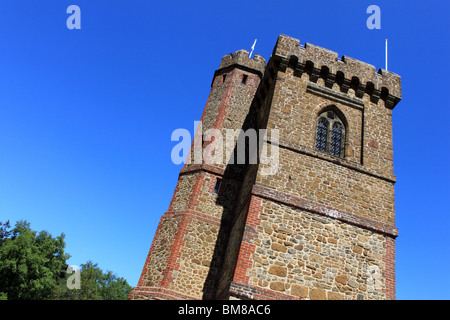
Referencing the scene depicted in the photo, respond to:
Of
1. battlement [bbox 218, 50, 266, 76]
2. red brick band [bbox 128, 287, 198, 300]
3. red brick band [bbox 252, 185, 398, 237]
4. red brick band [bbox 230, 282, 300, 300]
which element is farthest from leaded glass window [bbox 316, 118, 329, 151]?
red brick band [bbox 128, 287, 198, 300]

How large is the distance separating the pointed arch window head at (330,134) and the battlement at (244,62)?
6.58 meters

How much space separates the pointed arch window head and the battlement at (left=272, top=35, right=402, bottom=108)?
1233mm

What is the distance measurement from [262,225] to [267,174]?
62.7 inches

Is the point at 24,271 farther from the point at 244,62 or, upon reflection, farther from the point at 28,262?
the point at 244,62

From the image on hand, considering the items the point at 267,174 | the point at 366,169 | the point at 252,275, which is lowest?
the point at 252,275

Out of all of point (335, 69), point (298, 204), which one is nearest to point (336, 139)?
point (335, 69)

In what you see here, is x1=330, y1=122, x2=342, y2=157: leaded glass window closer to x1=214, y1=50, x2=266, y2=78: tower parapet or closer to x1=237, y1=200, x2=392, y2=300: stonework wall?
x1=237, y1=200, x2=392, y2=300: stonework wall

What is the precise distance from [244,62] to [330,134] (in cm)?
782

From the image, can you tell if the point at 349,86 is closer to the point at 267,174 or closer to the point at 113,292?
the point at 267,174

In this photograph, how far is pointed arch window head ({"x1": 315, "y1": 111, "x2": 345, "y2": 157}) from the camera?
1102 centimetres

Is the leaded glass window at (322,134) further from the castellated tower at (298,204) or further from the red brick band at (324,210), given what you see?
the red brick band at (324,210)

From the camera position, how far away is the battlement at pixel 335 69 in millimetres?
11719

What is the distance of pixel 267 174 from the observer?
955 centimetres
